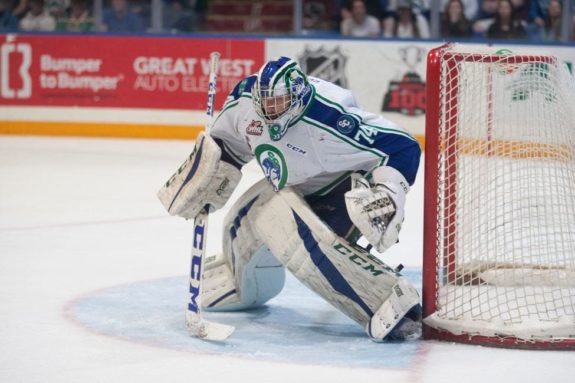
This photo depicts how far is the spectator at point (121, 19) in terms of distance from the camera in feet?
31.6

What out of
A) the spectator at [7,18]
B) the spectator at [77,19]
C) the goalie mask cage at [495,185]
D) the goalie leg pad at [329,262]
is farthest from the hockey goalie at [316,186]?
the spectator at [7,18]

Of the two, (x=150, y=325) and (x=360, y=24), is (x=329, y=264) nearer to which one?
(x=150, y=325)

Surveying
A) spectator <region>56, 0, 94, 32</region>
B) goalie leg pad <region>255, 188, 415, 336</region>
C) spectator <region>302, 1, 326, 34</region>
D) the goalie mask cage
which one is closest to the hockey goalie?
goalie leg pad <region>255, 188, 415, 336</region>

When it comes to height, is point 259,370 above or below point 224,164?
below

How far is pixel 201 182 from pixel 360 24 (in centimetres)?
583

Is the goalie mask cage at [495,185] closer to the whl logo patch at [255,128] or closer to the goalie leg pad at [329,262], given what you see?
the goalie leg pad at [329,262]

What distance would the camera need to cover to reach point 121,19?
31.6ft

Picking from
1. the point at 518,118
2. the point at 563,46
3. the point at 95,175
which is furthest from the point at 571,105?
the point at 563,46

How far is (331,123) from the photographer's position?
355cm

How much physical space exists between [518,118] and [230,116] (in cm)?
99

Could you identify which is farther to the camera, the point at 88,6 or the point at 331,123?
the point at 88,6

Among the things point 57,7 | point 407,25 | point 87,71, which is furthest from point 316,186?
point 57,7

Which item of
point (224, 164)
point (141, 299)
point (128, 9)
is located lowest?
point (141, 299)

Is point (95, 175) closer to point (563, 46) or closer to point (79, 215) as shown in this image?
point (79, 215)
